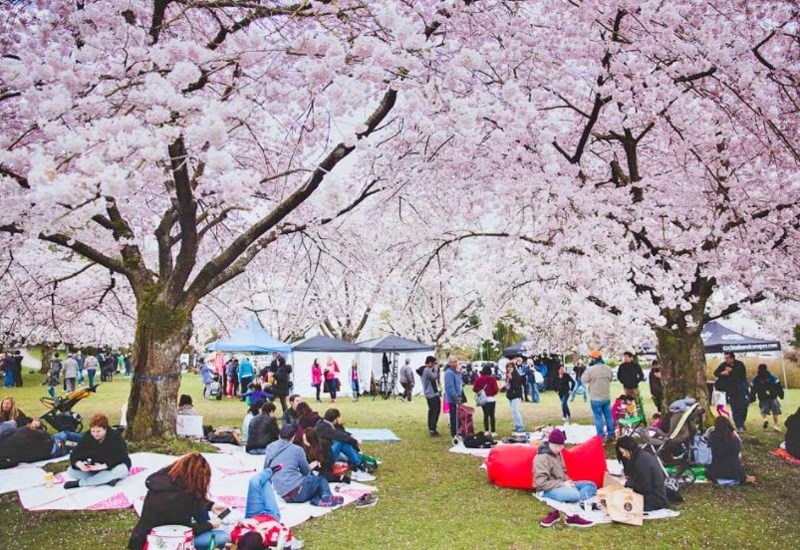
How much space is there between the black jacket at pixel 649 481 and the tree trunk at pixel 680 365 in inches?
172

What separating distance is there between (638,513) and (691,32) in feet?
18.0

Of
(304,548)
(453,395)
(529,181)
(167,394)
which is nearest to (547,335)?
(453,395)

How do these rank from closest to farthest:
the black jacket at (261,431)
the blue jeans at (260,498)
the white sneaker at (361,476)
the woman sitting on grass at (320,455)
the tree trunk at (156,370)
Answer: the blue jeans at (260,498) < the woman sitting on grass at (320,455) < the white sneaker at (361,476) < the tree trunk at (156,370) < the black jacket at (261,431)

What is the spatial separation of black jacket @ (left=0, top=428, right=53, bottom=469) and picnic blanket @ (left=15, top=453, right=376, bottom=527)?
0.76 ft

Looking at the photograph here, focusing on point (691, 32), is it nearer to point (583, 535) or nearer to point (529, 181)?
point (529, 181)

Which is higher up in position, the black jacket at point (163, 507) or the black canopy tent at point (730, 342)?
the black canopy tent at point (730, 342)

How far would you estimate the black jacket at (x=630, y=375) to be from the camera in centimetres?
1191

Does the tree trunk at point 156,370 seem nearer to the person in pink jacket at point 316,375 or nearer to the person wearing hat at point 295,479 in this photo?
the person wearing hat at point 295,479

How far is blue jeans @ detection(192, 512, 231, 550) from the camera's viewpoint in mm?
4859

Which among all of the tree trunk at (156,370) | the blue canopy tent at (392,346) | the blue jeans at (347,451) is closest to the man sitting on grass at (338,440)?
the blue jeans at (347,451)

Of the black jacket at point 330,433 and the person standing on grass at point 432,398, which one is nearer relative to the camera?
the black jacket at point 330,433

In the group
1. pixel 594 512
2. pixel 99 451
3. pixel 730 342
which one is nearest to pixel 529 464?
pixel 594 512

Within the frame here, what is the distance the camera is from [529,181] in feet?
30.2

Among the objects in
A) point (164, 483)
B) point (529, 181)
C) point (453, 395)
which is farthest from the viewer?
point (453, 395)
